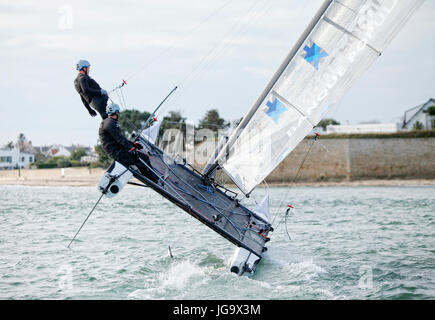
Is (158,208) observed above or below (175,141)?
below

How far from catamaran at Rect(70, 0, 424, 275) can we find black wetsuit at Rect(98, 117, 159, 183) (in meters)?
0.13

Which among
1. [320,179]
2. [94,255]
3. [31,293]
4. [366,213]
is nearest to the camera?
[31,293]

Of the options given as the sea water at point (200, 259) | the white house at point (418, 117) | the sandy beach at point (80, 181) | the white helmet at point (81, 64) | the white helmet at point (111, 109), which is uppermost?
the white house at point (418, 117)

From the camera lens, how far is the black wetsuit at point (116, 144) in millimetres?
6727

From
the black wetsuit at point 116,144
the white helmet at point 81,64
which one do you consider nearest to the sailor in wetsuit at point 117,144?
the black wetsuit at point 116,144

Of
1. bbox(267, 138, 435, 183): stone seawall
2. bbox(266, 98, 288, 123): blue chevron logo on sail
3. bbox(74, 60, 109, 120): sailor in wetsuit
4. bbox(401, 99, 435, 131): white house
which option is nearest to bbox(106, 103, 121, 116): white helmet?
bbox(74, 60, 109, 120): sailor in wetsuit

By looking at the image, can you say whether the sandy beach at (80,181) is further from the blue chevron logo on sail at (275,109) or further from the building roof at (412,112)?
the blue chevron logo on sail at (275,109)

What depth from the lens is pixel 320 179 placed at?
3441 cm

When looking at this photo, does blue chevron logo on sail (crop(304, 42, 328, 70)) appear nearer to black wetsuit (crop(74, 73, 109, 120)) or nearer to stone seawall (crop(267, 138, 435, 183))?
black wetsuit (crop(74, 73, 109, 120))

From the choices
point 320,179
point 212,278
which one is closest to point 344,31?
point 212,278

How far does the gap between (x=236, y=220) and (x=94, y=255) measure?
118 inches

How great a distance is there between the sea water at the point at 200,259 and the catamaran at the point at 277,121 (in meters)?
0.72

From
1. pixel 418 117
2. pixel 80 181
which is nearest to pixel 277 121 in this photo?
pixel 80 181
